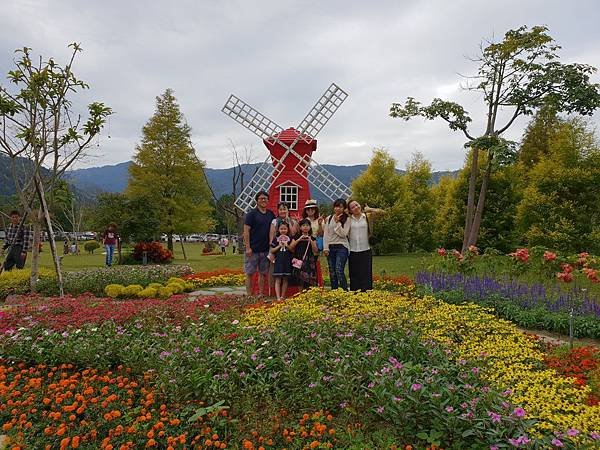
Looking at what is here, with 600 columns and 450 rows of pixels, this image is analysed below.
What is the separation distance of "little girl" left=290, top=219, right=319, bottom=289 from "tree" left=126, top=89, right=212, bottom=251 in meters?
19.6

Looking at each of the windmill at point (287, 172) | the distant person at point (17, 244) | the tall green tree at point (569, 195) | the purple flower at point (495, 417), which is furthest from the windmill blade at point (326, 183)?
the tall green tree at point (569, 195)

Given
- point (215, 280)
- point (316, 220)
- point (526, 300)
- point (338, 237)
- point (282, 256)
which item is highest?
point (316, 220)

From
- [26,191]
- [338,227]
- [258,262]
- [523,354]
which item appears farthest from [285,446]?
[26,191]

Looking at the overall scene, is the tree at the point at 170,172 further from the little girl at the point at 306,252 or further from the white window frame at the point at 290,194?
the little girl at the point at 306,252

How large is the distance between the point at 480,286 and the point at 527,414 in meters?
4.72

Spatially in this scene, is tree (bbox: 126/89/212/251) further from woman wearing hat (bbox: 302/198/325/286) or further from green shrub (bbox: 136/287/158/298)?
woman wearing hat (bbox: 302/198/325/286)

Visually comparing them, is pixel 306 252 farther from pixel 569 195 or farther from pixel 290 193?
pixel 569 195

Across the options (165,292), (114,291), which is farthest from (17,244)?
(165,292)

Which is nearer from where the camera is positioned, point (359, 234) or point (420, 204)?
point (359, 234)

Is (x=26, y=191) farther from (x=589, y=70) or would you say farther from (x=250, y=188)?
(x=589, y=70)

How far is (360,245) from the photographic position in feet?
23.8

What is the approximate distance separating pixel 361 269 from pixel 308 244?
36.4 inches

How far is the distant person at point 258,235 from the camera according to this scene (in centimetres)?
754

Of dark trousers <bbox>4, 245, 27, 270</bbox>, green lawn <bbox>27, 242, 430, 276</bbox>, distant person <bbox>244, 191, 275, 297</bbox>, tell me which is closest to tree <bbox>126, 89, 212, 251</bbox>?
green lawn <bbox>27, 242, 430, 276</bbox>
